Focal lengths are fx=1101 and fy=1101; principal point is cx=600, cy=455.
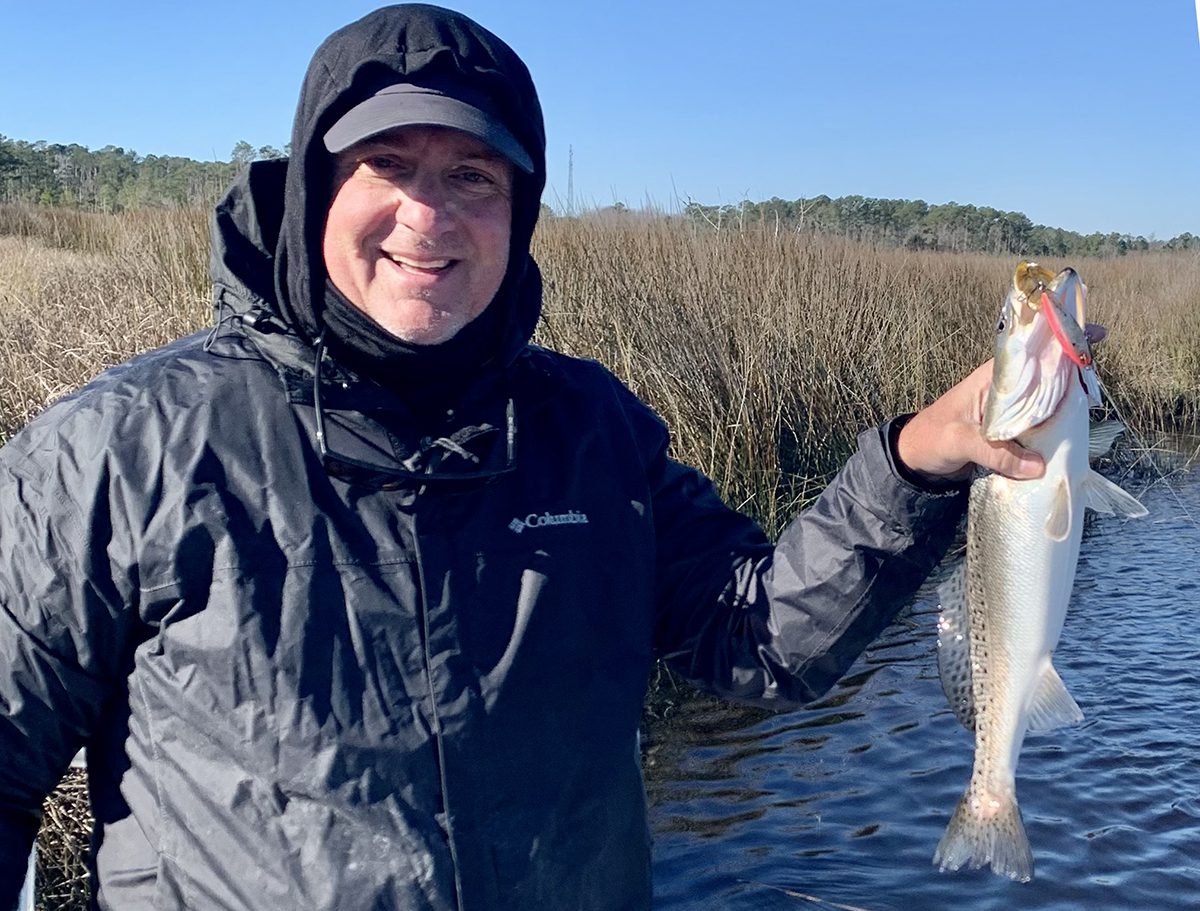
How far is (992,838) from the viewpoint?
2.34m

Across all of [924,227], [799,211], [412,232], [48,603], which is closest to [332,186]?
[412,232]

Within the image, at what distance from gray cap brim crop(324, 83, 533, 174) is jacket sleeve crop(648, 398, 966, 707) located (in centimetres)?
77

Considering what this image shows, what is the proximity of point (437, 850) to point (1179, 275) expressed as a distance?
21440 millimetres

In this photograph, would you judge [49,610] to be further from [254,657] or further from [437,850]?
[437,850]

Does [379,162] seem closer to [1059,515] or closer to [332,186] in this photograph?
[332,186]

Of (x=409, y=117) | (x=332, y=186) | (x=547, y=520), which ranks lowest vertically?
(x=547, y=520)

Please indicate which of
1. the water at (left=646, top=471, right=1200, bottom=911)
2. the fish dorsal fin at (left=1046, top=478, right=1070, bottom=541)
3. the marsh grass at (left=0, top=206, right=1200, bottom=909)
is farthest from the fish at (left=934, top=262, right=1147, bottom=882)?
the marsh grass at (left=0, top=206, right=1200, bottom=909)

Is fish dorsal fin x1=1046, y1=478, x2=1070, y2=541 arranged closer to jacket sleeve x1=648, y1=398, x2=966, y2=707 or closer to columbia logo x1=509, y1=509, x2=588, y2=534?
jacket sleeve x1=648, y1=398, x2=966, y2=707

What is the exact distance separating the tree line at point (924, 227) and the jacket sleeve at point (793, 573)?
729cm

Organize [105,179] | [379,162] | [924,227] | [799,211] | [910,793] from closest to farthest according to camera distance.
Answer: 1. [379,162]
2. [910,793]
3. [799,211]
4. [924,227]
5. [105,179]

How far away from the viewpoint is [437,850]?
1834 mm

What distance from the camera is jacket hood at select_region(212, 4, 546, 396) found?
2111 millimetres

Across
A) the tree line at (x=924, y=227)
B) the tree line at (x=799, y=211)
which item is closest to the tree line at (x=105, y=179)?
the tree line at (x=799, y=211)

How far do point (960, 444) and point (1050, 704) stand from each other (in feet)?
2.22
